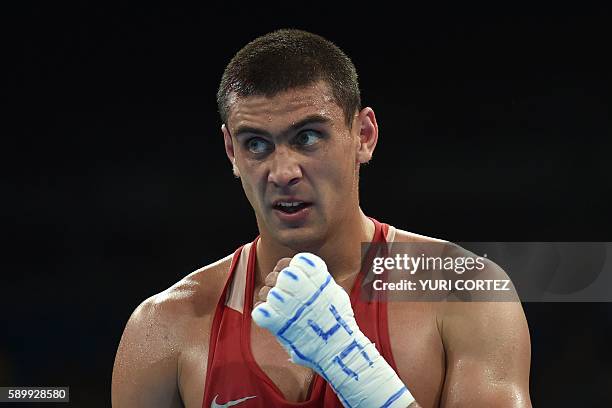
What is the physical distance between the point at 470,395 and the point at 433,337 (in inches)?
7.5

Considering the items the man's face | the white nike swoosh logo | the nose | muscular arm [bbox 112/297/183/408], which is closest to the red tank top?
the white nike swoosh logo

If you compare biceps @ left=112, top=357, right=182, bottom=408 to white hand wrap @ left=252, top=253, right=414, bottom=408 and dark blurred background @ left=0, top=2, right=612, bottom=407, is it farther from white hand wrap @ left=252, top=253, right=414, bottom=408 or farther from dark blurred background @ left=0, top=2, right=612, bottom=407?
dark blurred background @ left=0, top=2, right=612, bottom=407

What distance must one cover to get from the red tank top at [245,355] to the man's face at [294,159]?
22cm

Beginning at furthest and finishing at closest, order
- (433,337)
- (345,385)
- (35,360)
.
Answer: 1. (35,360)
2. (433,337)
3. (345,385)

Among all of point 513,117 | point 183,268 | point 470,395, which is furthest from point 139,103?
point 470,395

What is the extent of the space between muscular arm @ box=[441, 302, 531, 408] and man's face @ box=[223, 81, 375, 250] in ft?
1.30

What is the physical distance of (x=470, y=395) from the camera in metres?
2.04

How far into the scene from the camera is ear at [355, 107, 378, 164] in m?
2.32

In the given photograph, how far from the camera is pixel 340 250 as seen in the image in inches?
91.0

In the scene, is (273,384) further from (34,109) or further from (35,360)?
(34,109)

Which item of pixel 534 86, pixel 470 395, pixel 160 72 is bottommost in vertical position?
pixel 470 395

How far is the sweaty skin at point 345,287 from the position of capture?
2098mm

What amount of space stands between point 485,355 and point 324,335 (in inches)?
17.9

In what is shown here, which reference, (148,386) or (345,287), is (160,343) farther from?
(345,287)
